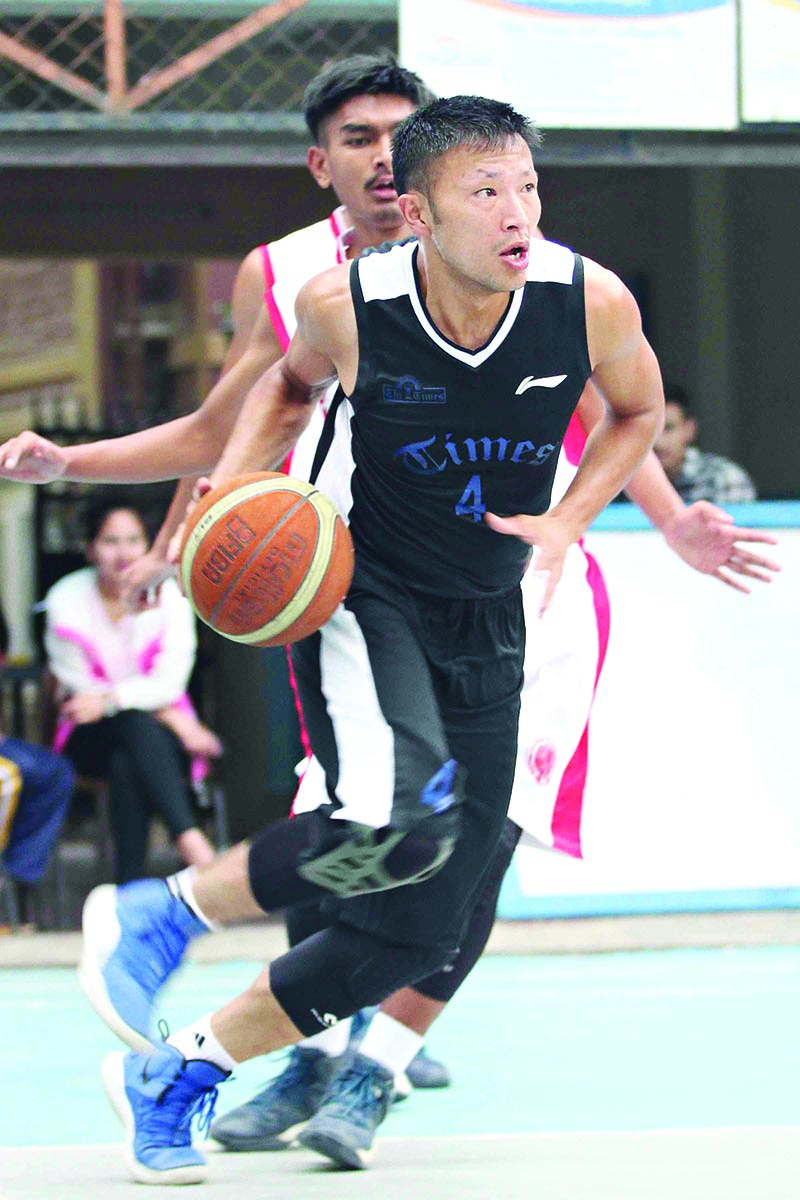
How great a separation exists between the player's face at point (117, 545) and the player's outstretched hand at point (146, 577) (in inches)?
109

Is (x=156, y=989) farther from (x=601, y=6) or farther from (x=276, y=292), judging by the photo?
(x=601, y=6)

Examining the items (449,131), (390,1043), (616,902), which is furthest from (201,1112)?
(616,902)

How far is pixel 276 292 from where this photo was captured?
4102mm

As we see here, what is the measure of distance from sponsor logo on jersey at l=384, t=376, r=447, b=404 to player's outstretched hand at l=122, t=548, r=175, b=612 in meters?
1.05

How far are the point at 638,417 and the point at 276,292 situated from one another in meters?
0.95

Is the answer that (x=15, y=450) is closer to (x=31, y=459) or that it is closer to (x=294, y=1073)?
(x=31, y=459)

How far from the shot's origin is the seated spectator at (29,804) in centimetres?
663

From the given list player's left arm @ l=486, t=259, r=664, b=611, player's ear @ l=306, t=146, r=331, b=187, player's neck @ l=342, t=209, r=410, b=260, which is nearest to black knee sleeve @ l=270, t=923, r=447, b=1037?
player's left arm @ l=486, t=259, r=664, b=611

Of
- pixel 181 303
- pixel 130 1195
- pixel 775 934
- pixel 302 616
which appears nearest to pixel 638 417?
pixel 302 616

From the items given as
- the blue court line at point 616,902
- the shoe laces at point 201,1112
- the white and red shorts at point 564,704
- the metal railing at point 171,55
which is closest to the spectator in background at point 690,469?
the blue court line at point 616,902

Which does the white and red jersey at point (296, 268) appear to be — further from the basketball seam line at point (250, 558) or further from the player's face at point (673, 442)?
the player's face at point (673, 442)

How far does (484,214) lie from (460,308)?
168 mm

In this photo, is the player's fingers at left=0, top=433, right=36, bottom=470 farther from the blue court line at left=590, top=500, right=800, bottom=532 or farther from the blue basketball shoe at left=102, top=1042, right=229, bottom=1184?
the blue court line at left=590, top=500, right=800, bottom=532

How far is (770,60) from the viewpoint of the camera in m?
7.06
